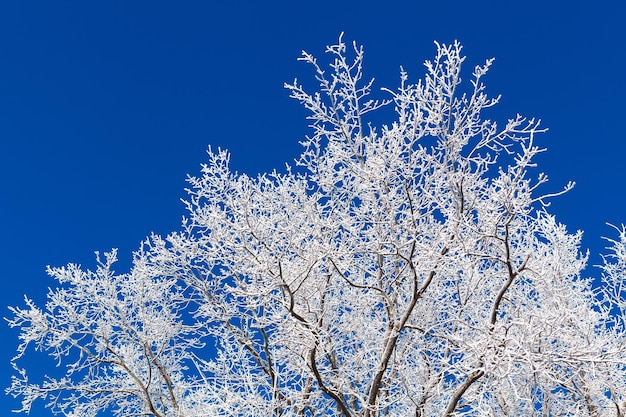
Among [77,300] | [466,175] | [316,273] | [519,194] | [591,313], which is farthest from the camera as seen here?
[77,300]

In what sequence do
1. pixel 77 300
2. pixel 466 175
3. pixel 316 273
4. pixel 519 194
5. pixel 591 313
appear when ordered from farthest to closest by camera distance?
pixel 77 300, pixel 591 313, pixel 316 273, pixel 466 175, pixel 519 194

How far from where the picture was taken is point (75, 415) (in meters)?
10.6

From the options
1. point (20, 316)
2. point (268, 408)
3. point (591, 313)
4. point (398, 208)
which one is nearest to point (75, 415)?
point (20, 316)

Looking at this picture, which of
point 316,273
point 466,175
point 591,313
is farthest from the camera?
point 591,313

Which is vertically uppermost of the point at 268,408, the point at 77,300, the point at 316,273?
the point at 77,300

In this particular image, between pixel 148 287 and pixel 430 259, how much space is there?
5678mm

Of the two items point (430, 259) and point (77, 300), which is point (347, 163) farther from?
point (77, 300)

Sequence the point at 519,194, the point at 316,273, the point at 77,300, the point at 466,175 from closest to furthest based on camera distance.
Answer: the point at 519,194 < the point at 466,175 < the point at 316,273 < the point at 77,300

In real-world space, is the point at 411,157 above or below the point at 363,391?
above

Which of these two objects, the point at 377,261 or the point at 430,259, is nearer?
the point at 430,259

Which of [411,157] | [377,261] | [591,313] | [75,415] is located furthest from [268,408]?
[591,313]

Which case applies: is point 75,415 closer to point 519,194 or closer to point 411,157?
point 411,157

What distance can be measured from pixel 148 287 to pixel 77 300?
1.28 metres

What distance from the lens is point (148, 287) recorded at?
10883mm
